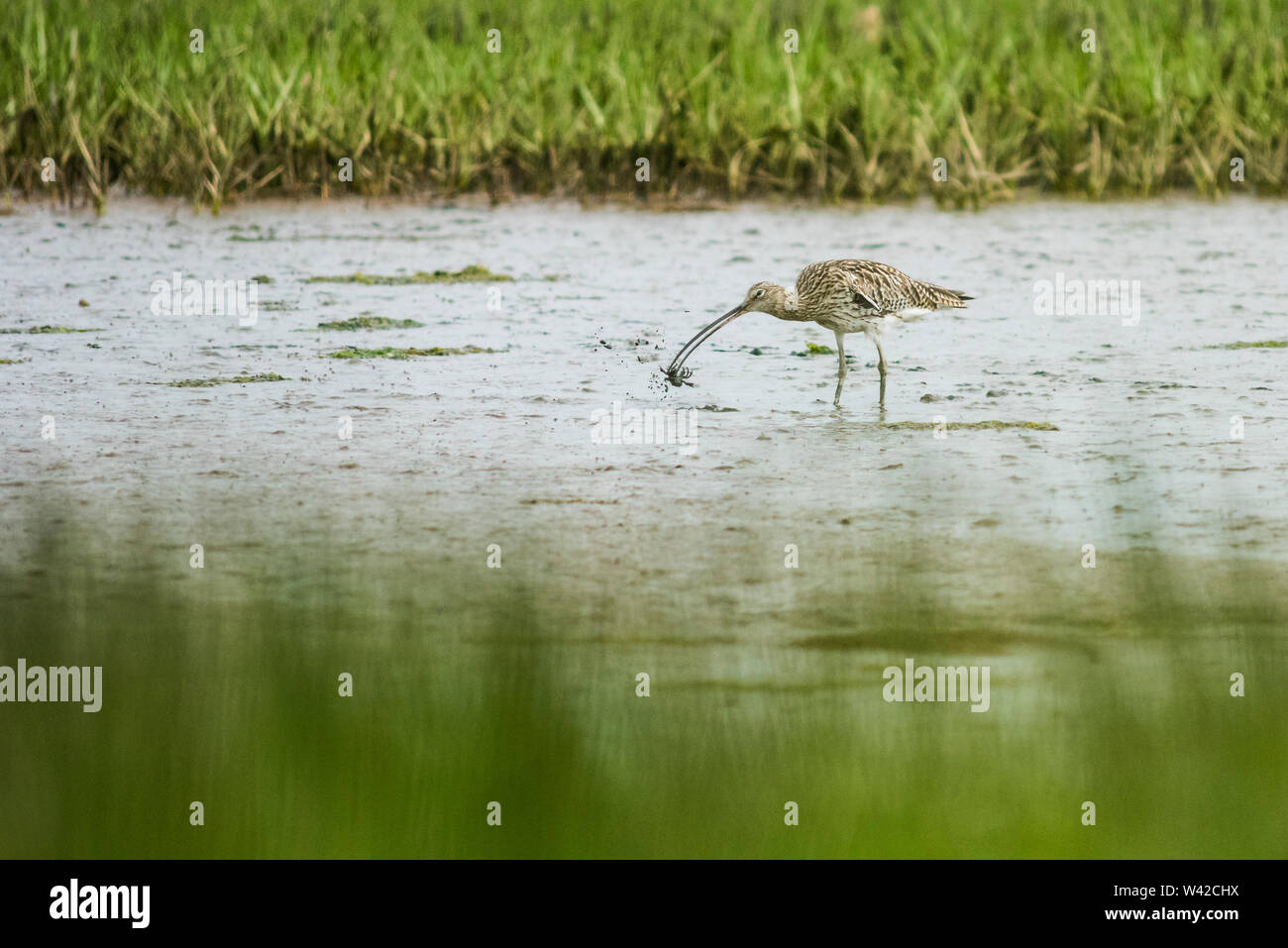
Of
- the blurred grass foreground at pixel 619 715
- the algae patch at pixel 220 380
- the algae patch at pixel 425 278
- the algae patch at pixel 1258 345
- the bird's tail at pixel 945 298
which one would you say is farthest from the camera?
the algae patch at pixel 425 278

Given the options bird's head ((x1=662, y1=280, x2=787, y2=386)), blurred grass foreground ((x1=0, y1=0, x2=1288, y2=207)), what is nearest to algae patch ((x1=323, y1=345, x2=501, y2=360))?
bird's head ((x1=662, y1=280, x2=787, y2=386))

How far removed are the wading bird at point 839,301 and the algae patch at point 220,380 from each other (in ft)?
5.08

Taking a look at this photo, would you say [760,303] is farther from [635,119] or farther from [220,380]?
[635,119]

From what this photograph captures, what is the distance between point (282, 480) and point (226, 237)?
20.6ft

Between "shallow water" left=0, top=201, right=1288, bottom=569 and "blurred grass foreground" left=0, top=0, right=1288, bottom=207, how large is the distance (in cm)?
67

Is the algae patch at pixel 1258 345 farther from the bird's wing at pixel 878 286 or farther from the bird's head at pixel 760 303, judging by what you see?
the bird's head at pixel 760 303

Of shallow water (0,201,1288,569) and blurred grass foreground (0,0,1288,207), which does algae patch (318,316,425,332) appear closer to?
shallow water (0,201,1288,569)

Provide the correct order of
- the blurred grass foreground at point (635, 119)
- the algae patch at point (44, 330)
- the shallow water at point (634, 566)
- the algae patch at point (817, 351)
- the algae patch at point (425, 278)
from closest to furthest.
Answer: the shallow water at point (634, 566), the algae patch at point (44, 330), the algae patch at point (817, 351), the algae patch at point (425, 278), the blurred grass foreground at point (635, 119)

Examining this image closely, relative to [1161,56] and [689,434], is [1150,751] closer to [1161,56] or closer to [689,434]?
[689,434]

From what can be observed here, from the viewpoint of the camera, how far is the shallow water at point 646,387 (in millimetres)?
5590

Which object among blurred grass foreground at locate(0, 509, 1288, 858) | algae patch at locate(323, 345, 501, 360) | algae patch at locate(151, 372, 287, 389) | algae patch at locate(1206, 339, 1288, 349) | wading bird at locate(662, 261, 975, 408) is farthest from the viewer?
algae patch at locate(1206, 339, 1288, 349)

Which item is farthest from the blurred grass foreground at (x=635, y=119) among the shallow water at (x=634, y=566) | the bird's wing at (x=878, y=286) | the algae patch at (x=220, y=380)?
the algae patch at (x=220, y=380)

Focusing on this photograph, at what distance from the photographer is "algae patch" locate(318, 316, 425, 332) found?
889 cm

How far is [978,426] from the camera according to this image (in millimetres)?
6773
